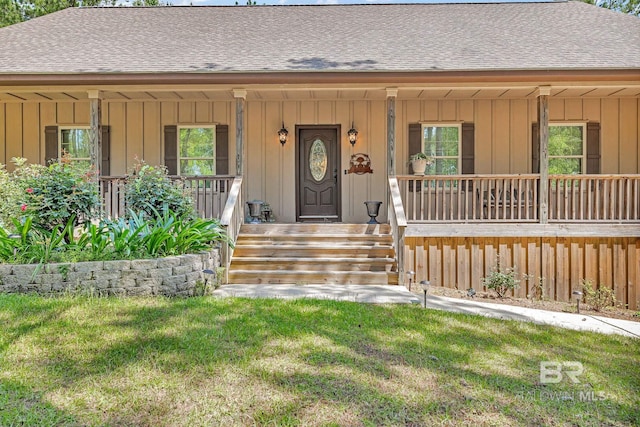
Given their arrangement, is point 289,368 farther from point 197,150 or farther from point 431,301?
point 197,150

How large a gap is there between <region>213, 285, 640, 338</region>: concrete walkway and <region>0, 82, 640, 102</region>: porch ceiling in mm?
3459

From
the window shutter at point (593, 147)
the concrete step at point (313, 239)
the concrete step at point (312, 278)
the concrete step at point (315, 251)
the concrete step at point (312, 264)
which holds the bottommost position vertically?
the concrete step at point (312, 278)

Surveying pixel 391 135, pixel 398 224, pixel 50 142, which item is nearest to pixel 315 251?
pixel 398 224

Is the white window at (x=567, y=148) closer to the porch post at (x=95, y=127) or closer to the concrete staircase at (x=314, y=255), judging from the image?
the concrete staircase at (x=314, y=255)

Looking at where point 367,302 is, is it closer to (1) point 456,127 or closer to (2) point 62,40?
(1) point 456,127

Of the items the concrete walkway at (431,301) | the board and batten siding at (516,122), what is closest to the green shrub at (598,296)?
the concrete walkway at (431,301)

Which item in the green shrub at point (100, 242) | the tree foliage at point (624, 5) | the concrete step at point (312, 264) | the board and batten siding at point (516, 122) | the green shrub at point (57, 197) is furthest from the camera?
the tree foliage at point (624, 5)

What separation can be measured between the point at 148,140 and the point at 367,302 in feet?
20.8

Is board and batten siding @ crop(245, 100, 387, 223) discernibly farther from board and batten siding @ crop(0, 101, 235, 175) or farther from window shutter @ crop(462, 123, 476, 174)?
window shutter @ crop(462, 123, 476, 174)

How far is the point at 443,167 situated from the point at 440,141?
540 millimetres

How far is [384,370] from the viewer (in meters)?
2.80

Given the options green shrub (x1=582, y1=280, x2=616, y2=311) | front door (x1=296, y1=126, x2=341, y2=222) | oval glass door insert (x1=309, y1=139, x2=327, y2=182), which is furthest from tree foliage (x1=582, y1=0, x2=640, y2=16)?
green shrub (x1=582, y1=280, x2=616, y2=311)

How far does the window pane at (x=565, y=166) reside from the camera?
27.6ft

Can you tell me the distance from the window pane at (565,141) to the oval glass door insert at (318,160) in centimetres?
457
